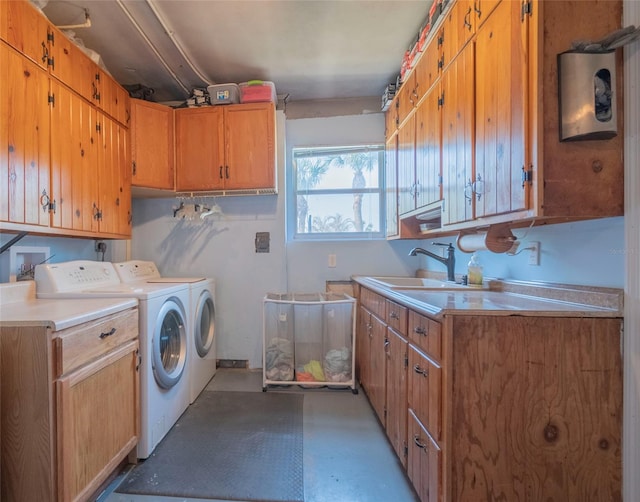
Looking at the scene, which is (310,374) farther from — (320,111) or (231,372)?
(320,111)

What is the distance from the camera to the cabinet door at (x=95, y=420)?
1159 millimetres

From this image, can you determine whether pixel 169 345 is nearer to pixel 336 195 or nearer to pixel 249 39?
pixel 336 195

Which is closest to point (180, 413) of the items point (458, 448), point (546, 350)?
point (458, 448)

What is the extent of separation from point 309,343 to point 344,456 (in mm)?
968

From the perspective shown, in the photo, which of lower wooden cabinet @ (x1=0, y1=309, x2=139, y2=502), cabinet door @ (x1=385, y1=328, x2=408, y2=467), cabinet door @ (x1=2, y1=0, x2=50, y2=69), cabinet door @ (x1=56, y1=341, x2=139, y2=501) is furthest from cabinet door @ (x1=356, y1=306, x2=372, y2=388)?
cabinet door @ (x1=2, y1=0, x2=50, y2=69)

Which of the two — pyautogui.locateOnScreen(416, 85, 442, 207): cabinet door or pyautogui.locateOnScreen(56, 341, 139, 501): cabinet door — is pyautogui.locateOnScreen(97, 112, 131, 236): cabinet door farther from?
pyautogui.locateOnScreen(416, 85, 442, 207): cabinet door

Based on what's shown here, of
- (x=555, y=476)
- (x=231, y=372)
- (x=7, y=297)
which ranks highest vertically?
(x=7, y=297)

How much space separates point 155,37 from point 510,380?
298 cm

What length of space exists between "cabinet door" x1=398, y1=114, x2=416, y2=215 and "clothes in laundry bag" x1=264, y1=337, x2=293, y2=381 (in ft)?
4.93

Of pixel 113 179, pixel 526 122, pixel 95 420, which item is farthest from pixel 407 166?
pixel 95 420

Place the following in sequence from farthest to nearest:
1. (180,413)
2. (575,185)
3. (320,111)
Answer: (320,111)
(180,413)
(575,185)

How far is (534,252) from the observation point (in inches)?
57.4

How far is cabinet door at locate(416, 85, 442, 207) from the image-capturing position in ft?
5.79

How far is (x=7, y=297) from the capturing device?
159 centimetres
